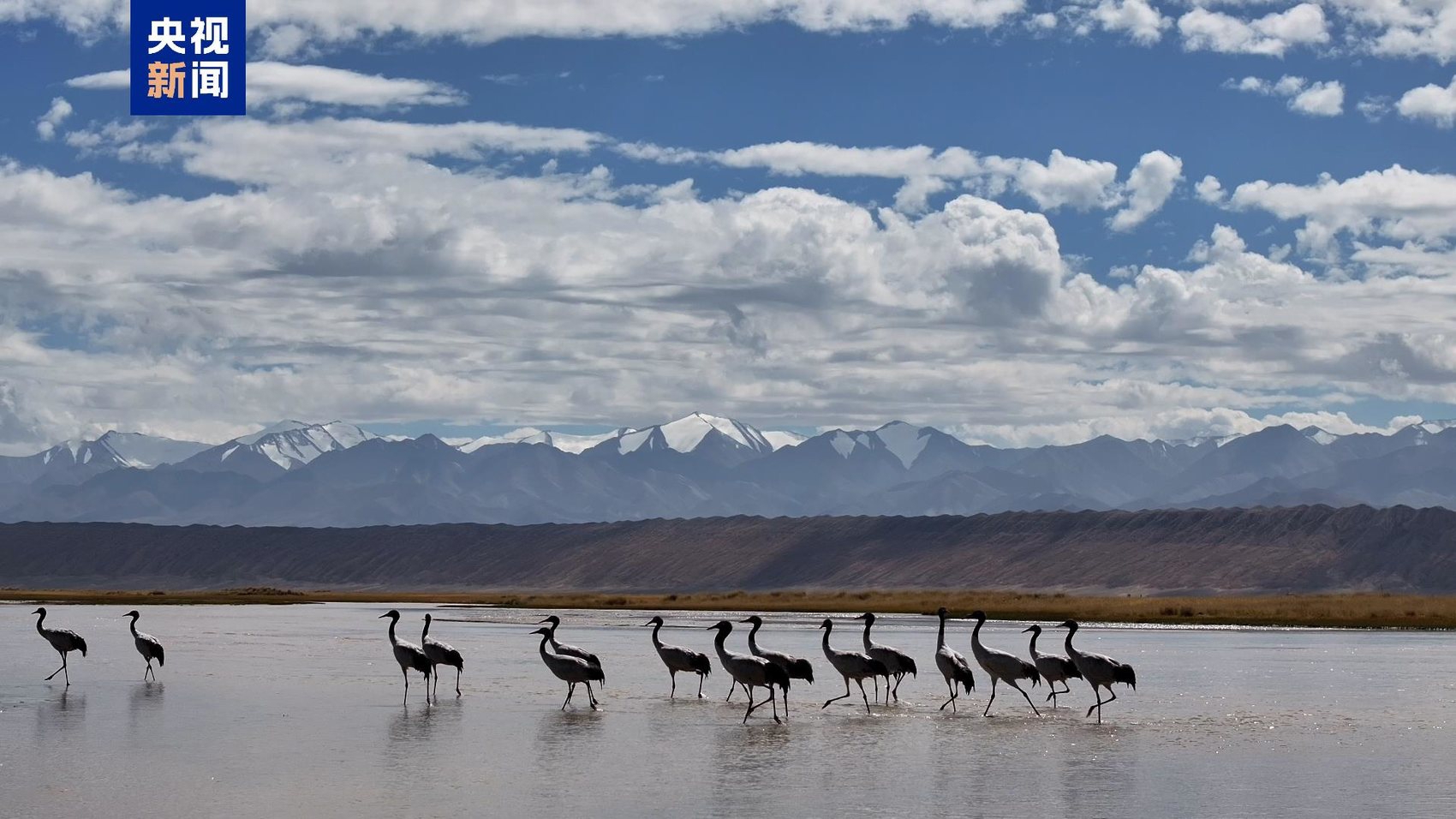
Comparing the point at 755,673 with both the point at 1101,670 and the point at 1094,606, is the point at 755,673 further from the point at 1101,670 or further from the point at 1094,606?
the point at 1094,606

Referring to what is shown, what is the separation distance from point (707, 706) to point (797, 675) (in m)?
1.64

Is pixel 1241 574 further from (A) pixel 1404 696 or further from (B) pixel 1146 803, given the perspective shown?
(B) pixel 1146 803

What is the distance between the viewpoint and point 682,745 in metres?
22.1

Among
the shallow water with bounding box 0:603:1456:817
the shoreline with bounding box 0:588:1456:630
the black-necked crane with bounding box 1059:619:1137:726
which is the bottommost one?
the shoreline with bounding box 0:588:1456:630

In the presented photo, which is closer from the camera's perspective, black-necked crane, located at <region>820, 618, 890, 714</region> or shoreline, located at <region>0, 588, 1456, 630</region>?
black-necked crane, located at <region>820, 618, 890, 714</region>

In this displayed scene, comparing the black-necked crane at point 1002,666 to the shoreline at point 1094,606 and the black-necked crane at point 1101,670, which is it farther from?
the shoreline at point 1094,606

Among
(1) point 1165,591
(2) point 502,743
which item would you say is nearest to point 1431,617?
(2) point 502,743

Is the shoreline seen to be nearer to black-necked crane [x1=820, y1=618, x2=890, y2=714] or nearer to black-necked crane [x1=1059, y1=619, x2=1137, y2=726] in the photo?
black-necked crane [x1=1059, y1=619, x2=1137, y2=726]

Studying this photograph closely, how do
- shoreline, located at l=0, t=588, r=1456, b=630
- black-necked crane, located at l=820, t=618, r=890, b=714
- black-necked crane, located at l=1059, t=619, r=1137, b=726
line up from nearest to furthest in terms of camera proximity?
1. black-necked crane, located at l=1059, t=619, r=1137, b=726
2. black-necked crane, located at l=820, t=618, r=890, b=714
3. shoreline, located at l=0, t=588, r=1456, b=630

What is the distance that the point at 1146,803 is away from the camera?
17328 mm

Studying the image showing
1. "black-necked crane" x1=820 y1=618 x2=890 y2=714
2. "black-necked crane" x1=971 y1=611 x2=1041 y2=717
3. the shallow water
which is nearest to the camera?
the shallow water

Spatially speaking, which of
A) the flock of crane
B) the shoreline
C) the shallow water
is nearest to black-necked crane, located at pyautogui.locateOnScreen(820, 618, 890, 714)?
the flock of crane

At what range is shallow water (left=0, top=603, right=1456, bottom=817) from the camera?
17.2 metres

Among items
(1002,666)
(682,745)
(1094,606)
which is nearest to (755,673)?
(1002,666)
